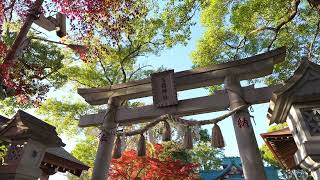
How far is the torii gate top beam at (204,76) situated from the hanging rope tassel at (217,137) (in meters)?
1.19

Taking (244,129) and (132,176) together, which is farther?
(132,176)

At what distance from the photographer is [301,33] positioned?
13.6 m

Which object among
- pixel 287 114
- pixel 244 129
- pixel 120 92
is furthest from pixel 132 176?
pixel 287 114

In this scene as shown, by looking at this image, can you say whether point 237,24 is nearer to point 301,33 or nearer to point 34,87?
point 301,33

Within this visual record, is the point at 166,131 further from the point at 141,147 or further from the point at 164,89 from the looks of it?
the point at 164,89

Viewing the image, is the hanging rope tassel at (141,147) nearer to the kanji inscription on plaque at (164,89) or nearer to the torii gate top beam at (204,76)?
the kanji inscription on plaque at (164,89)

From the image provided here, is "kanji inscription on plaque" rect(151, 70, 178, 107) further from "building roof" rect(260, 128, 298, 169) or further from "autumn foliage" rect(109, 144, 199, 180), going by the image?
"autumn foliage" rect(109, 144, 199, 180)

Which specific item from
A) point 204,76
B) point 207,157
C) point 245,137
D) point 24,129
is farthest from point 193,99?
point 207,157

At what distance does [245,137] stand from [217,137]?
0.62 m

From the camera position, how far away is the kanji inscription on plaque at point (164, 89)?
6.78 m

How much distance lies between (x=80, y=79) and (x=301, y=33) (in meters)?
13.0

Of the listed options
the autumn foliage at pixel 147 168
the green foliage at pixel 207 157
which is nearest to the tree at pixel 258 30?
the autumn foliage at pixel 147 168

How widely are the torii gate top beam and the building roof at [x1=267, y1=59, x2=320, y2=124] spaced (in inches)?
88.0

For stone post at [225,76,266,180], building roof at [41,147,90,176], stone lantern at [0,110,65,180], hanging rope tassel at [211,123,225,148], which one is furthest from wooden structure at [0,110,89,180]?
building roof at [41,147,90,176]
